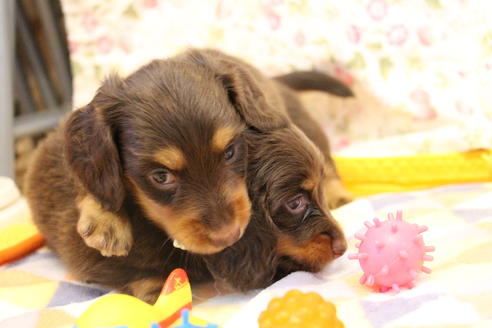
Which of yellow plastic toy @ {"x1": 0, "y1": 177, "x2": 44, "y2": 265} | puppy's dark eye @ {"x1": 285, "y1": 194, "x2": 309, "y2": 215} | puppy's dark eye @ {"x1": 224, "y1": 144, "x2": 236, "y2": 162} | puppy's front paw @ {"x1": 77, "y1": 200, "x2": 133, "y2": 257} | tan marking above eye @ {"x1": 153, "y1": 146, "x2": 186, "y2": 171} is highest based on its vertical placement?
tan marking above eye @ {"x1": 153, "y1": 146, "x2": 186, "y2": 171}

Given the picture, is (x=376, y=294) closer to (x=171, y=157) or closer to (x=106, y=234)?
(x=171, y=157)

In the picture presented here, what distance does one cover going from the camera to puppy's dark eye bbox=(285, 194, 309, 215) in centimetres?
164

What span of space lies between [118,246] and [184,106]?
450 mm

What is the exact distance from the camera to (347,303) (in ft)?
4.75

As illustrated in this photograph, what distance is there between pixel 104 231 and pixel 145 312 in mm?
408

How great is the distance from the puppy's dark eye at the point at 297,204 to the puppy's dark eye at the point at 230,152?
218 mm

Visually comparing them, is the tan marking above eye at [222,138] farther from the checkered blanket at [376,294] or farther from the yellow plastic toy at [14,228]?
the yellow plastic toy at [14,228]

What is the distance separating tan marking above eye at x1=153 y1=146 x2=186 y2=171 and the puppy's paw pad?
311mm

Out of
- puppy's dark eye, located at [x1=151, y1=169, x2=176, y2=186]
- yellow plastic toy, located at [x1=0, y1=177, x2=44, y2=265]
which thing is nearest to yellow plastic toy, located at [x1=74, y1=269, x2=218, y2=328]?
→ puppy's dark eye, located at [x1=151, y1=169, x2=176, y2=186]

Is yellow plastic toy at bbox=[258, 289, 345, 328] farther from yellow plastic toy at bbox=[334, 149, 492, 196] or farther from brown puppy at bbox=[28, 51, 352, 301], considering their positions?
yellow plastic toy at bbox=[334, 149, 492, 196]

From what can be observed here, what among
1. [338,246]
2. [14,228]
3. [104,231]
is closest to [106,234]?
[104,231]

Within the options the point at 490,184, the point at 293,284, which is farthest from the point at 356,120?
the point at 293,284

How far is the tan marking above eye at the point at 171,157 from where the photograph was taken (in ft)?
4.70

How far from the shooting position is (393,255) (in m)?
1.42
